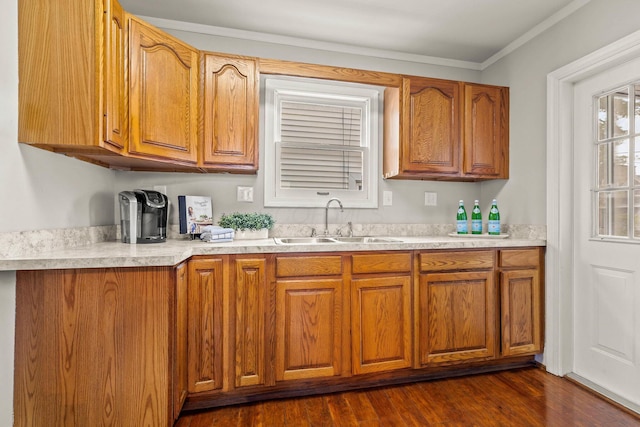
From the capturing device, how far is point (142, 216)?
6.54ft

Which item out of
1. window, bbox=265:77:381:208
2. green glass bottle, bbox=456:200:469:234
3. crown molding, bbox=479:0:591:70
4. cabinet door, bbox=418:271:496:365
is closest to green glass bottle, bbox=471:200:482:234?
green glass bottle, bbox=456:200:469:234

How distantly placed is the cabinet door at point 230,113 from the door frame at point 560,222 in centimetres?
203

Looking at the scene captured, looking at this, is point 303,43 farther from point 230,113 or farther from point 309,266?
point 309,266

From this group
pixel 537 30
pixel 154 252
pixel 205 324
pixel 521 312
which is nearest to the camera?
pixel 154 252

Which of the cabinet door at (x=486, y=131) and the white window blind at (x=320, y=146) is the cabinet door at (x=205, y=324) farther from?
the cabinet door at (x=486, y=131)

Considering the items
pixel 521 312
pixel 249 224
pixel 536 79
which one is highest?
pixel 536 79

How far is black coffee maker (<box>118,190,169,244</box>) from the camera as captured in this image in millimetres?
1962

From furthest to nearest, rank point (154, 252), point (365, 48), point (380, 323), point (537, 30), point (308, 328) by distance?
1. point (365, 48)
2. point (537, 30)
3. point (380, 323)
4. point (308, 328)
5. point (154, 252)

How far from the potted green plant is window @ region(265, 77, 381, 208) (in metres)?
0.22

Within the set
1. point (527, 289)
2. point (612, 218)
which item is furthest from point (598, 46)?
point (527, 289)

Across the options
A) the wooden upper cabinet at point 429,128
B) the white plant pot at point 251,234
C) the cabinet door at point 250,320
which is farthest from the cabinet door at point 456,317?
the white plant pot at point 251,234

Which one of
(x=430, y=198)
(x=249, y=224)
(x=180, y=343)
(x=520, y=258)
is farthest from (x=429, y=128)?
(x=180, y=343)

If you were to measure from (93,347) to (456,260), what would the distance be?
6.66ft

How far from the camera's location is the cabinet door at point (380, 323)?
1990mm
